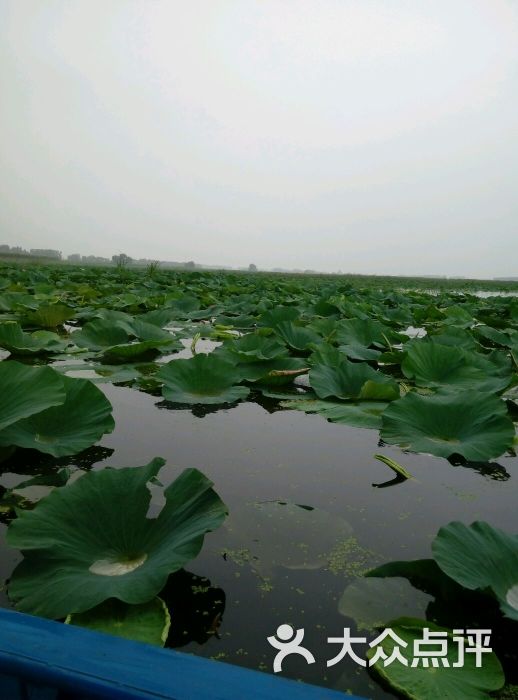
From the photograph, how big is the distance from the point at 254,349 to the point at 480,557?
1.52m

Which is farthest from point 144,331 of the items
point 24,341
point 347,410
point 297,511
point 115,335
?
point 297,511

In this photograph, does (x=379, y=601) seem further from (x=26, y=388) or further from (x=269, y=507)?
(x=26, y=388)

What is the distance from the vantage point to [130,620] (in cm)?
66

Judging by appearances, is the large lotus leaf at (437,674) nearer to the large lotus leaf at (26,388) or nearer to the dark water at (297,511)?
the dark water at (297,511)

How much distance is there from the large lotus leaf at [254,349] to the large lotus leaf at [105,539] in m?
1.16

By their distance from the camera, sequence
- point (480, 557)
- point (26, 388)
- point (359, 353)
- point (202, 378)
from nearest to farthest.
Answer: point (480, 557), point (26, 388), point (202, 378), point (359, 353)

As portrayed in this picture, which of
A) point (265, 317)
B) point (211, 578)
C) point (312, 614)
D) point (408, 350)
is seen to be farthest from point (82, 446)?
point (265, 317)

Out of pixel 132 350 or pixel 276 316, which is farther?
pixel 276 316

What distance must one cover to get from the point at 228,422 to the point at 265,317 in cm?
158

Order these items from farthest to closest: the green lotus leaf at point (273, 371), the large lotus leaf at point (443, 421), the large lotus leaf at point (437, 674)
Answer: the green lotus leaf at point (273, 371), the large lotus leaf at point (443, 421), the large lotus leaf at point (437, 674)

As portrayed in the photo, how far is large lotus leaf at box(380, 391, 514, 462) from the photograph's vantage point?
128 cm

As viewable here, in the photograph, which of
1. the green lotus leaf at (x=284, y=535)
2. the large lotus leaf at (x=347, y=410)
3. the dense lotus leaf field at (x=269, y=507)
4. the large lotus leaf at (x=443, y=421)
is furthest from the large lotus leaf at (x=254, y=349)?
the green lotus leaf at (x=284, y=535)

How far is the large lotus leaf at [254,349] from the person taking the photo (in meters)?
2.01

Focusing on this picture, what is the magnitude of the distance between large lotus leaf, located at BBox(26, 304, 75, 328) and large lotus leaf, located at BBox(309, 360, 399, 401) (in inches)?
77.0
